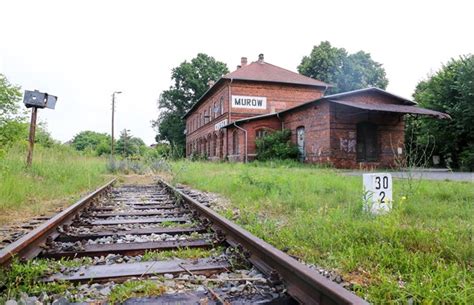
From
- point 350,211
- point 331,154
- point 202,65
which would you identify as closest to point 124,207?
point 350,211

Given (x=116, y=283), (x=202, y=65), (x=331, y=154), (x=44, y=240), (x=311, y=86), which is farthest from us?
(x=202, y=65)

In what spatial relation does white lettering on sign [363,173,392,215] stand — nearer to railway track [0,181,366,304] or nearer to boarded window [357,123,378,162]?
railway track [0,181,366,304]

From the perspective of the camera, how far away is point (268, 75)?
30438mm

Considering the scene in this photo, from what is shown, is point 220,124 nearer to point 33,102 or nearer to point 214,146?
point 214,146

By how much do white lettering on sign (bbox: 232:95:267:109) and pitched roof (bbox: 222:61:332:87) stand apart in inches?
59.7

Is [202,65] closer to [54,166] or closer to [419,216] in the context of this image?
[54,166]

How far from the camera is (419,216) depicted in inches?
168

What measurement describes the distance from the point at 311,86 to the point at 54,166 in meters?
24.6

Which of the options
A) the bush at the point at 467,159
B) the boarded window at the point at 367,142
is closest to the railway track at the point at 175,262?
the boarded window at the point at 367,142

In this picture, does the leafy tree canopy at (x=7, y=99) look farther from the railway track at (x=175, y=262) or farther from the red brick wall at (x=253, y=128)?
the railway track at (x=175, y=262)

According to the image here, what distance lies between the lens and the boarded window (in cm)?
2016

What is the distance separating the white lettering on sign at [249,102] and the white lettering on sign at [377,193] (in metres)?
24.9

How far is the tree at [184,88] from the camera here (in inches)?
1973

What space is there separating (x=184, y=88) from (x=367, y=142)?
117 ft
